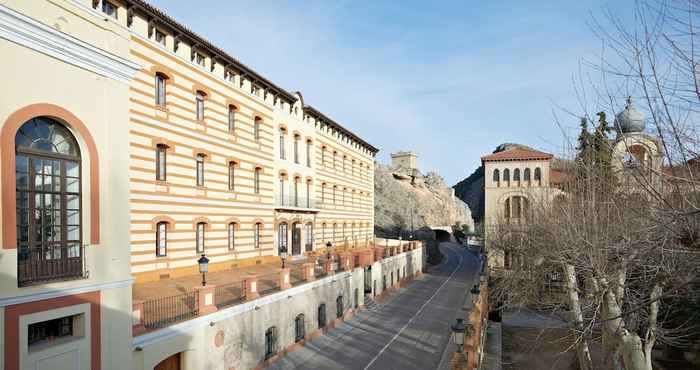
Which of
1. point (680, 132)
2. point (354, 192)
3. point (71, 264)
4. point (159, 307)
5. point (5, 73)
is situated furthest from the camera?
point (354, 192)

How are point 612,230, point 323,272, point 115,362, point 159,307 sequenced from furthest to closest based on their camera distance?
point 323,272 < point 612,230 < point 159,307 < point 115,362

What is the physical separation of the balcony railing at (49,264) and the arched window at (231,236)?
12794mm

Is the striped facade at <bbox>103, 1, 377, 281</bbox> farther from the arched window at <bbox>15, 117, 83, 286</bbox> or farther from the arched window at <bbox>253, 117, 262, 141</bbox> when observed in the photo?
the arched window at <bbox>15, 117, 83, 286</bbox>

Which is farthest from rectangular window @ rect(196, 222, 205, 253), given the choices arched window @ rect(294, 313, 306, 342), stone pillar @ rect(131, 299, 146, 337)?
stone pillar @ rect(131, 299, 146, 337)

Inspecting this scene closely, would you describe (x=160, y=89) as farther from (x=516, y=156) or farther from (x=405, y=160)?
(x=405, y=160)

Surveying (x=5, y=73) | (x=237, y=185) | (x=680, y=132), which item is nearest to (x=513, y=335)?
(x=237, y=185)

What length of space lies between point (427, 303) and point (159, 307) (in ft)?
65.6

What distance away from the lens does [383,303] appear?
27.1 m

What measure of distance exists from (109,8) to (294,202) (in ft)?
49.3

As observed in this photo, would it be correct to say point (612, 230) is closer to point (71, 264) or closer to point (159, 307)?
point (159, 307)

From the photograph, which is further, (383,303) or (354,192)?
(354,192)

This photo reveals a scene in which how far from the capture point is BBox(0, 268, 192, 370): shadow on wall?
7.20 m

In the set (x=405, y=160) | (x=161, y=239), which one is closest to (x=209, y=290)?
(x=161, y=239)

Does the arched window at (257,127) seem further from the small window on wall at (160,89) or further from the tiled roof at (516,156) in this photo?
the tiled roof at (516,156)
